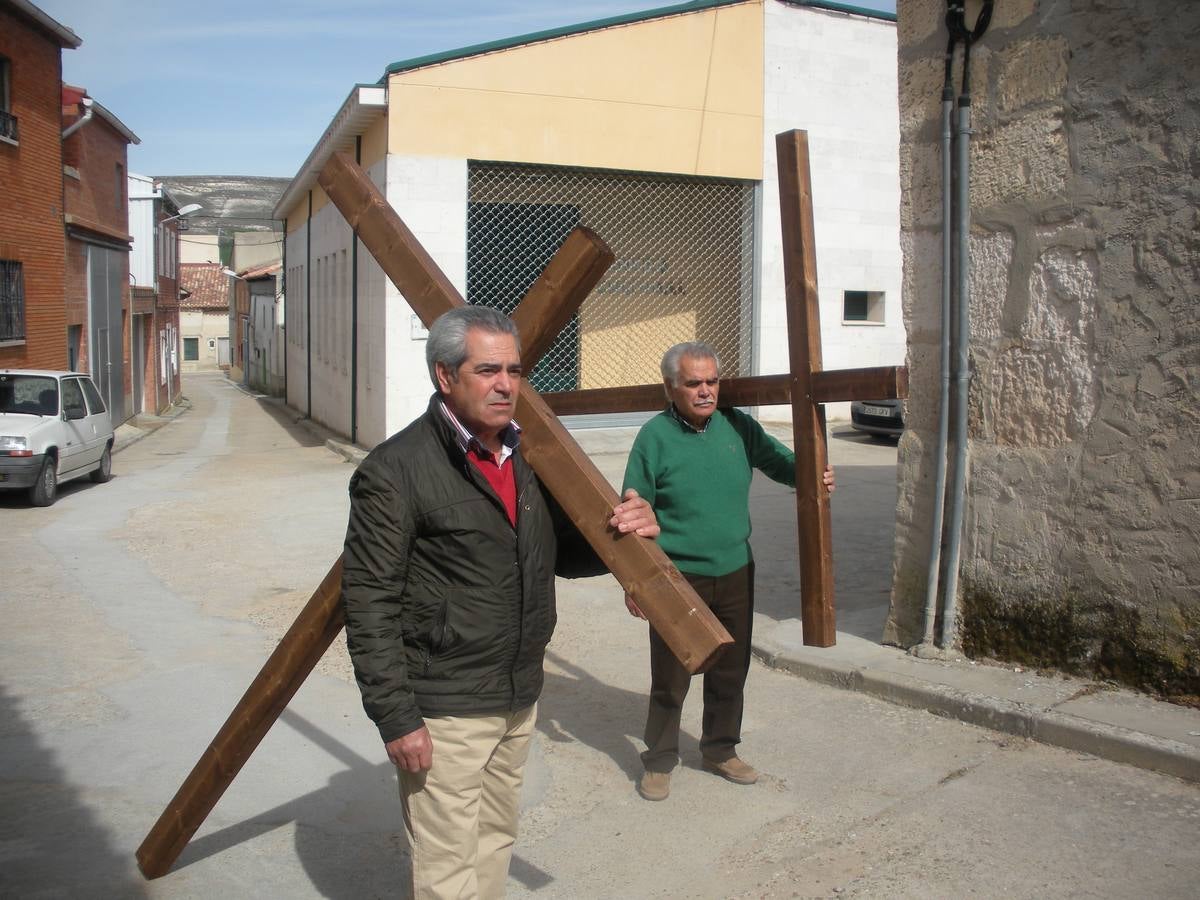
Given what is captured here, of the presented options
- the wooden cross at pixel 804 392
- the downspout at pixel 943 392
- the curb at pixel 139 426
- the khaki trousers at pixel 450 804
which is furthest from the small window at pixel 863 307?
the khaki trousers at pixel 450 804

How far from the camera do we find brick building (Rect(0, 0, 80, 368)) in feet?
53.4

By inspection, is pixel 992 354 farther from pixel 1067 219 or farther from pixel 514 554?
pixel 514 554

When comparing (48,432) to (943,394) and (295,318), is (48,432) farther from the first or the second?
(295,318)

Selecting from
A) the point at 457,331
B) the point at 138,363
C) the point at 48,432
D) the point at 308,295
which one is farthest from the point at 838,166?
the point at 138,363

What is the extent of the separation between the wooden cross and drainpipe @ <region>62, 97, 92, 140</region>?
18.3m

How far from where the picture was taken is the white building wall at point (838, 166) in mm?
16328

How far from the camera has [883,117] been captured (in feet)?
56.5

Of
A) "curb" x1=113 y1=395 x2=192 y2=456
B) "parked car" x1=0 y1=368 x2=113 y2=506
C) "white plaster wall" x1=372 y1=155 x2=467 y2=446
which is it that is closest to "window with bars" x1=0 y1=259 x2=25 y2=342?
"curb" x1=113 y1=395 x2=192 y2=456

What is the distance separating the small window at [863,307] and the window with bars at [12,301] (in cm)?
1265

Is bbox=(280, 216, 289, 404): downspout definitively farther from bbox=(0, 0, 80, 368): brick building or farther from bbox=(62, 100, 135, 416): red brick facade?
bbox=(0, 0, 80, 368): brick building

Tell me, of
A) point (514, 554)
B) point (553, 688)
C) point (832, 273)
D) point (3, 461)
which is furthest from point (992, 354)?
point (832, 273)

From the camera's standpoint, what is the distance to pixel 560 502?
268cm

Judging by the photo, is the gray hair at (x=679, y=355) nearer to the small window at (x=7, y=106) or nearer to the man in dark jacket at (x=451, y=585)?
the man in dark jacket at (x=451, y=585)

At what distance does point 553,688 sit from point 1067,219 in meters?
3.30
